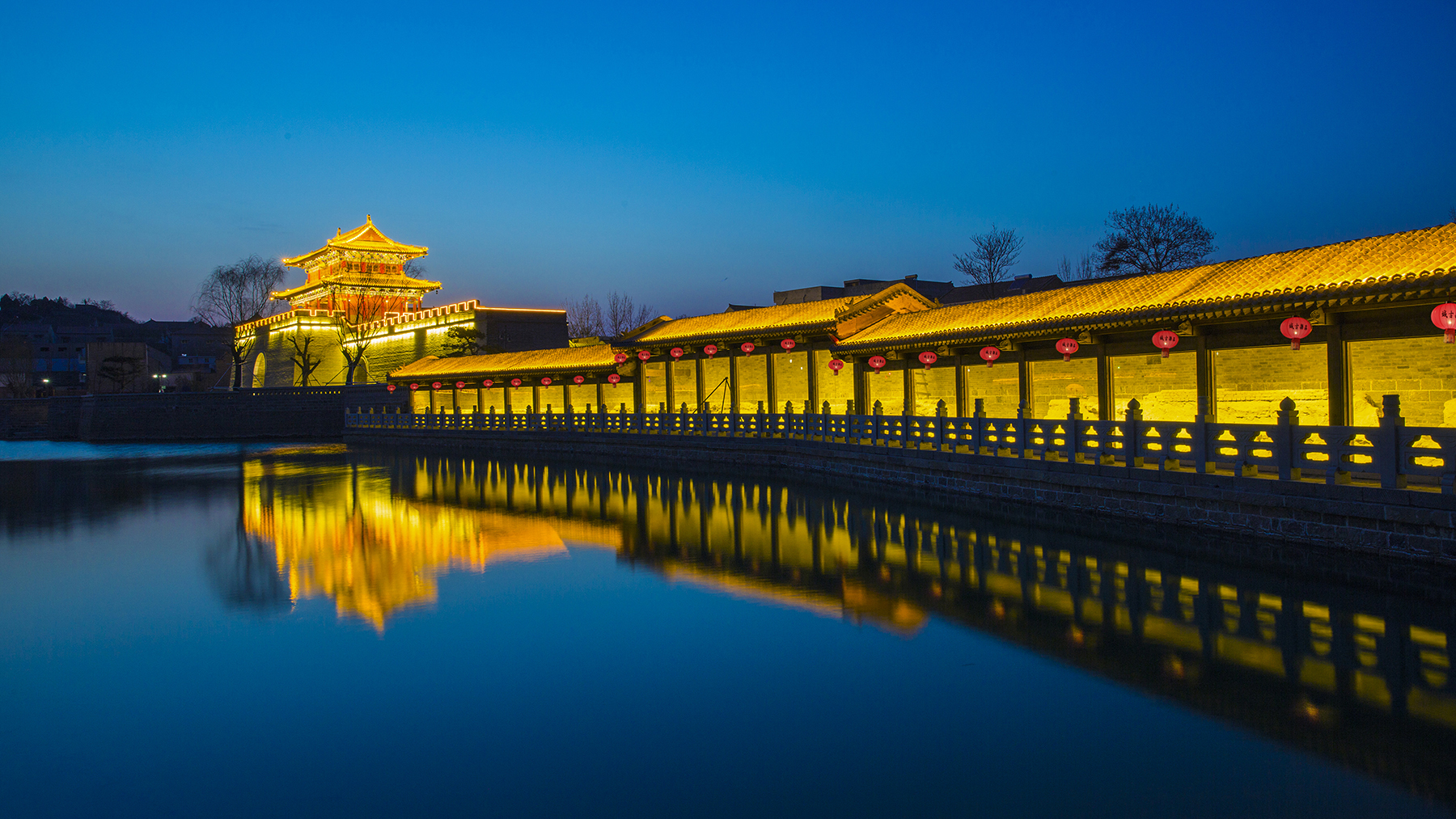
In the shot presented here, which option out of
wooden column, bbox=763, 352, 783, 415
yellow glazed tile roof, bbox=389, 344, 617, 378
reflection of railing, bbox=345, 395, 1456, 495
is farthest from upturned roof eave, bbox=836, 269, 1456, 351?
yellow glazed tile roof, bbox=389, 344, 617, 378

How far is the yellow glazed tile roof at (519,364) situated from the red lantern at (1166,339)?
64.1ft

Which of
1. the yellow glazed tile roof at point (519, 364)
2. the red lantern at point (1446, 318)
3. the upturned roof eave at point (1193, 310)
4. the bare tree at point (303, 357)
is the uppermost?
the bare tree at point (303, 357)

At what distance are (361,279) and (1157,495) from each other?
5234 centimetres

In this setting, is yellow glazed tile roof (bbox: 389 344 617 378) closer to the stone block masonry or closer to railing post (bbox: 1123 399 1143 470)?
the stone block masonry

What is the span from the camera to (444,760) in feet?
18.3

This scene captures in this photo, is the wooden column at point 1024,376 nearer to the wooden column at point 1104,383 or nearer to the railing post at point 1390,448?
the wooden column at point 1104,383

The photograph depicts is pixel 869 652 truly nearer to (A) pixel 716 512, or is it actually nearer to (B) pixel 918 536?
(B) pixel 918 536

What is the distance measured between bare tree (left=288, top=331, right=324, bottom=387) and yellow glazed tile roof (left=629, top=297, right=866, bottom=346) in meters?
31.5

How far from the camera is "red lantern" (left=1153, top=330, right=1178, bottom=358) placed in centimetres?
1439

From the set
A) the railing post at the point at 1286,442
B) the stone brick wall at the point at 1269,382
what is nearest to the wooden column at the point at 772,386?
the stone brick wall at the point at 1269,382

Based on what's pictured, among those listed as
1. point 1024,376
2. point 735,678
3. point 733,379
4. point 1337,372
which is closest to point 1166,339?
point 1337,372

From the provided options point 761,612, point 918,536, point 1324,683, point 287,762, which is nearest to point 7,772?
point 287,762

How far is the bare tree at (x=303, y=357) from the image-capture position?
53125 millimetres

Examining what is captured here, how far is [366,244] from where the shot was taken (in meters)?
55.7
